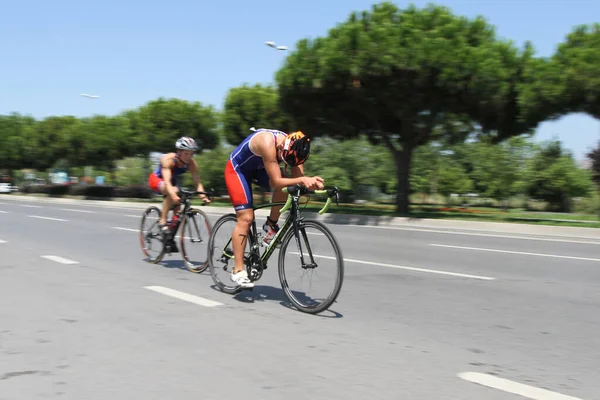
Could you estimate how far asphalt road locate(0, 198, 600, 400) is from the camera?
11.4 feet

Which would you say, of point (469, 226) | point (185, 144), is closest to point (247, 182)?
point (185, 144)

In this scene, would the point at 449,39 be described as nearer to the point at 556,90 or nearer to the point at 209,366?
the point at 556,90

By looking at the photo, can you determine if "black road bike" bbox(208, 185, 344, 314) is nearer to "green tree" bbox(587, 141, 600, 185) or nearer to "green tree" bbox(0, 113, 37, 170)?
"green tree" bbox(587, 141, 600, 185)

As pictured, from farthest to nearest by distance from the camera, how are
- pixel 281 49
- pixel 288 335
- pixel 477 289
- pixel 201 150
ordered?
pixel 201 150
pixel 281 49
pixel 477 289
pixel 288 335

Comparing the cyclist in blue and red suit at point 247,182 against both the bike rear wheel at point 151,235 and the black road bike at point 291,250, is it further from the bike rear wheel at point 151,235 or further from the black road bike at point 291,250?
the bike rear wheel at point 151,235

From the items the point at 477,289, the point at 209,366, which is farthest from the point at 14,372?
the point at 477,289

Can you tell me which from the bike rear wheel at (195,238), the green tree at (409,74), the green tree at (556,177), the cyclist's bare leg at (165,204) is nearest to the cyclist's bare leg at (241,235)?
the bike rear wheel at (195,238)

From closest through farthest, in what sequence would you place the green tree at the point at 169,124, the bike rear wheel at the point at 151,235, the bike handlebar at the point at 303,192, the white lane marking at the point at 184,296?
the bike handlebar at the point at 303,192 → the white lane marking at the point at 184,296 → the bike rear wheel at the point at 151,235 → the green tree at the point at 169,124

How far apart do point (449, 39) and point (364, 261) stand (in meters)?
12.5

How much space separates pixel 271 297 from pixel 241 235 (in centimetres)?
72

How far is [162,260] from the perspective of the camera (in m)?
8.67

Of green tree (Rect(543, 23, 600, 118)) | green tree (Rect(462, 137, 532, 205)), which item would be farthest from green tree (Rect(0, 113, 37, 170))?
green tree (Rect(543, 23, 600, 118))

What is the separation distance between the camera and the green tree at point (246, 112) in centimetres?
3192

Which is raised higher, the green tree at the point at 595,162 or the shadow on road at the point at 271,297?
the green tree at the point at 595,162
